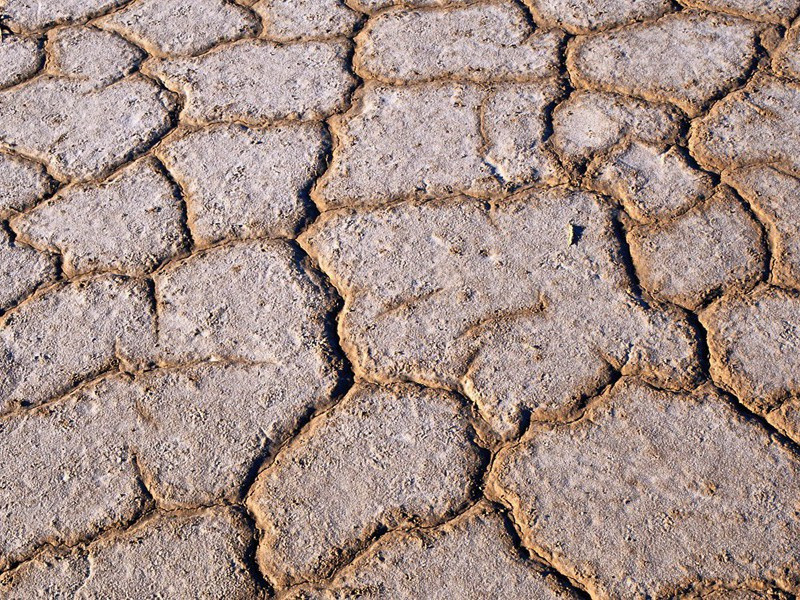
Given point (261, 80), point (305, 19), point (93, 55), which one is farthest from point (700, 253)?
point (93, 55)

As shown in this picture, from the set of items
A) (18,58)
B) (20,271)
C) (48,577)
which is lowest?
(48,577)

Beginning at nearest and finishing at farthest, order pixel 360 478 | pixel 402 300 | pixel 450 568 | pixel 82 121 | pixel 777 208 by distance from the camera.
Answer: pixel 450 568, pixel 360 478, pixel 402 300, pixel 777 208, pixel 82 121

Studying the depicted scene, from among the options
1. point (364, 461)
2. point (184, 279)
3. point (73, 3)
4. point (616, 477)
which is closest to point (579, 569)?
point (616, 477)

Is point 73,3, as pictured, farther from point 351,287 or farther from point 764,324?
point 764,324

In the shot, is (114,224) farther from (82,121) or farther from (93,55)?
(93,55)

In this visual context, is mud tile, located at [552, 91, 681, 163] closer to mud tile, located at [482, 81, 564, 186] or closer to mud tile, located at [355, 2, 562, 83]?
mud tile, located at [482, 81, 564, 186]

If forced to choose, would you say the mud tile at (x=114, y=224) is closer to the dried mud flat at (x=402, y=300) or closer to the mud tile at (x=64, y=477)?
the dried mud flat at (x=402, y=300)

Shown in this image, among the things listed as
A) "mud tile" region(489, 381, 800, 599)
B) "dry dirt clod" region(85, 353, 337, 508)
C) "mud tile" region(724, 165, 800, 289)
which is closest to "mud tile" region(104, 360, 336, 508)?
"dry dirt clod" region(85, 353, 337, 508)
